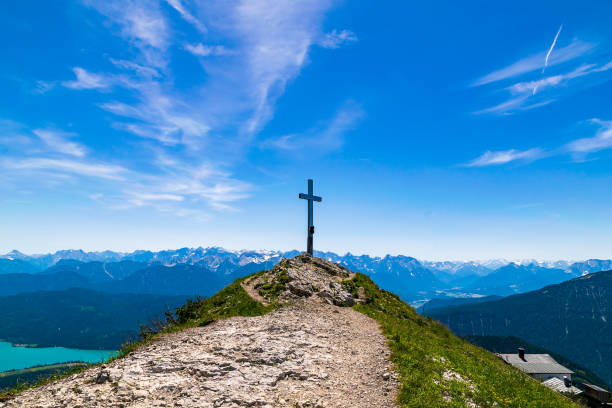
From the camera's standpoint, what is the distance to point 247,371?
12.7m

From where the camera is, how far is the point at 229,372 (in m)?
12.5

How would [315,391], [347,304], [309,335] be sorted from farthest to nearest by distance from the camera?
[347,304], [309,335], [315,391]

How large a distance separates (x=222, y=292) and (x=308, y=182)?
15560mm

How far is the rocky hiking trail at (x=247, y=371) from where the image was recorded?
10312mm

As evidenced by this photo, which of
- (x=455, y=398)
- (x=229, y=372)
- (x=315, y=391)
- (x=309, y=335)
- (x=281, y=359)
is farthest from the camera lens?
(x=309, y=335)

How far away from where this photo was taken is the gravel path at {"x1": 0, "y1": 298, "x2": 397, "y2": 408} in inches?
404

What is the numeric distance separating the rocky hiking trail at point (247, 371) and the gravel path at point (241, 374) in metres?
0.03

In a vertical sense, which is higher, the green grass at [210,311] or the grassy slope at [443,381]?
the green grass at [210,311]

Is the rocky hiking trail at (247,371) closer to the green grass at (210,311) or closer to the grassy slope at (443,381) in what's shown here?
the grassy slope at (443,381)

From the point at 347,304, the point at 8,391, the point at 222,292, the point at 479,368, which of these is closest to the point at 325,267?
the point at 347,304

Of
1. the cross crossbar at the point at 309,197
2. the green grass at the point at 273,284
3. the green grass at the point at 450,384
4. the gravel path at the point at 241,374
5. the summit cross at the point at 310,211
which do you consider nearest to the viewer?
the gravel path at the point at 241,374

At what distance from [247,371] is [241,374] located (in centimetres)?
31

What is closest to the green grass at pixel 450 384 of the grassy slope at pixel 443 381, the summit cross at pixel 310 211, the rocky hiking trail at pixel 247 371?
the grassy slope at pixel 443 381

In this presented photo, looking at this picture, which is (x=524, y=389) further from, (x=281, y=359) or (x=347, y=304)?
(x=347, y=304)
